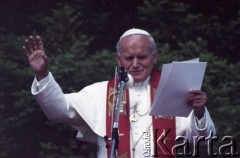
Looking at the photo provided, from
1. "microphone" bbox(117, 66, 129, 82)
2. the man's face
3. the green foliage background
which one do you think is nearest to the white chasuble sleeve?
the man's face

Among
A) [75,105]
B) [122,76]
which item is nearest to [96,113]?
[75,105]

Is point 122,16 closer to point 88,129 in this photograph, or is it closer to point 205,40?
point 205,40

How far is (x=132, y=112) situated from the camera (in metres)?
4.96

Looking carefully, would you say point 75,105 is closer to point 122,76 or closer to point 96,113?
point 96,113

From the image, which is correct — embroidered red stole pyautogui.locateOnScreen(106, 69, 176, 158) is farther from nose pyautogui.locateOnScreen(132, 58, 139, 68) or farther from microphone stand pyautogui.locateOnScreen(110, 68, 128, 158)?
microphone stand pyautogui.locateOnScreen(110, 68, 128, 158)

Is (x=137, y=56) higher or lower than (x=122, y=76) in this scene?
higher

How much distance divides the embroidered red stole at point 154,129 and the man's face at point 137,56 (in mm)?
218

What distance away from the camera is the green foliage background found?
24.2 feet

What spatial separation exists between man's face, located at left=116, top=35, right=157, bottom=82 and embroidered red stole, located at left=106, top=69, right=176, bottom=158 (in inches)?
8.6

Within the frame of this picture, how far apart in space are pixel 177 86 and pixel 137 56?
0.54 m

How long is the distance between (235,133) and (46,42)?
8.47 feet

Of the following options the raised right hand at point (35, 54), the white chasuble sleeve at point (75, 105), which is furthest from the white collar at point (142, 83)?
the raised right hand at point (35, 54)

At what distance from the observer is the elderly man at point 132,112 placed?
15.0 feet

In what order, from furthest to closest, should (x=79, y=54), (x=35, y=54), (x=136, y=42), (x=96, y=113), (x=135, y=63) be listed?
(x=79, y=54), (x=96, y=113), (x=136, y=42), (x=135, y=63), (x=35, y=54)
